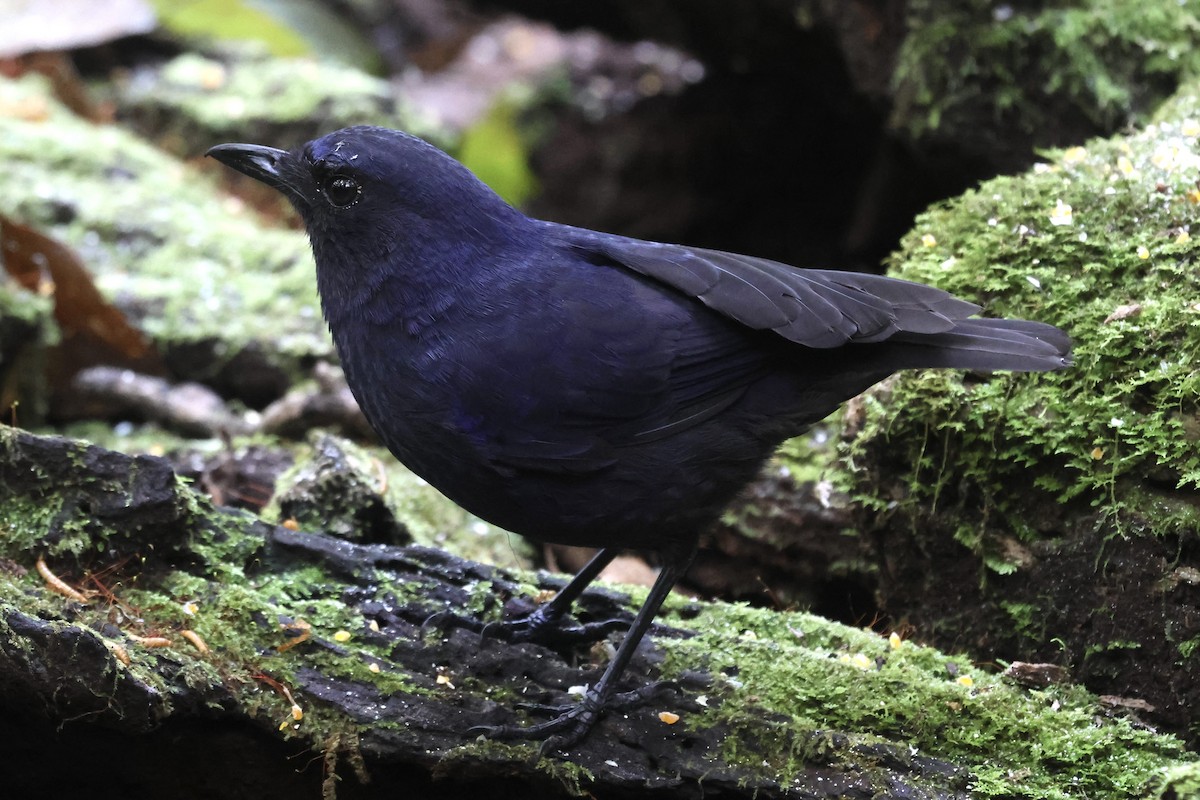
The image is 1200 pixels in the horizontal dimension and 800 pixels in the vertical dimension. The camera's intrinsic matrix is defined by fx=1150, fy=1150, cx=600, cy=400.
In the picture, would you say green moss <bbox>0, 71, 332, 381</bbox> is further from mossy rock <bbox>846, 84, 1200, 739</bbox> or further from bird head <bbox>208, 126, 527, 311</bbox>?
mossy rock <bbox>846, 84, 1200, 739</bbox>

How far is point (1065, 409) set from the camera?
12.3 ft

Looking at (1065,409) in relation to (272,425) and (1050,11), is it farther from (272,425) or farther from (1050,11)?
(272,425)

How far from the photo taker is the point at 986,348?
11.1 feet

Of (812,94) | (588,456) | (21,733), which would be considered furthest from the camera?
(812,94)

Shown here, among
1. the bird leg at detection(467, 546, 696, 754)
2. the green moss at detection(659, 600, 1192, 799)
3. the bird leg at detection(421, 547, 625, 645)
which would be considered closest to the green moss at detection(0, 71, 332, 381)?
the bird leg at detection(421, 547, 625, 645)

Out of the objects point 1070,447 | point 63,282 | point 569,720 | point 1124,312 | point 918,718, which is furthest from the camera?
point 63,282

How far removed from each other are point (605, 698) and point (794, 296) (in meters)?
1.30

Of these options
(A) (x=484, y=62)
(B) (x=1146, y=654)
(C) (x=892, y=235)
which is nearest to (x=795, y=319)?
(B) (x=1146, y=654)

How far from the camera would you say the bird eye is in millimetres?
3475

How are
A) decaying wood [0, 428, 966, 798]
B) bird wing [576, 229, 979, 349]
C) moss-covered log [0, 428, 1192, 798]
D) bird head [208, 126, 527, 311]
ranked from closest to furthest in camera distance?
decaying wood [0, 428, 966, 798] → moss-covered log [0, 428, 1192, 798] → bird wing [576, 229, 979, 349] → bird head [208, 126, 527, 311]

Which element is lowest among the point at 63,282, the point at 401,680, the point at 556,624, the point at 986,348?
the point at 401,680

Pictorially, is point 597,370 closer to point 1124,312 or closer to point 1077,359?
point 1077,359

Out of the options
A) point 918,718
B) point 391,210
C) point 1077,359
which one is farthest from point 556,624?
point 1077,359

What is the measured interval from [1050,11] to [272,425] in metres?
4.37
